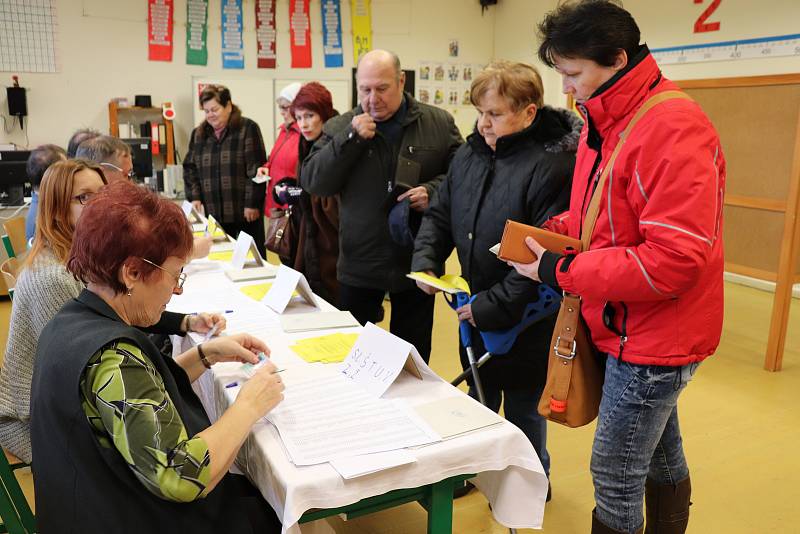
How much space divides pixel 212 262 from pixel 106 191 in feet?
5.55

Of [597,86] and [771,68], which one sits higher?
[771,68]

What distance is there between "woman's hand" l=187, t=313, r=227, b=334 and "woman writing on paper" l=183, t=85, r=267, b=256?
8.29 ft

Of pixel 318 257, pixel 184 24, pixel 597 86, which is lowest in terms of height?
pixel 318 257

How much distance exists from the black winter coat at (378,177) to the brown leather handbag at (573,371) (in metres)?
1.11

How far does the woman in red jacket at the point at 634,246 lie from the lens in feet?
4.24

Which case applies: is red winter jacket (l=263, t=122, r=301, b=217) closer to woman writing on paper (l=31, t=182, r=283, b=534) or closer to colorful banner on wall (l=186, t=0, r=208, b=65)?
woman writing on paper (l=31, t=182, r=283, b=534)

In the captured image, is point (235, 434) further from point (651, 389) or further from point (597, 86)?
point (597, 86)

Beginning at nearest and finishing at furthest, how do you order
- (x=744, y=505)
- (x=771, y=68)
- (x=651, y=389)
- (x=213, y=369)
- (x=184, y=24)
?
(x=651, y=389), (x=213, y=369), (x=744, y=505), (x=771, y=68), (x=184, y=24)

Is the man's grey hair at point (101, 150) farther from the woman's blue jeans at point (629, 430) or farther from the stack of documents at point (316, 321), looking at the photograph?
the woman's blue jeans at point (629, 430)

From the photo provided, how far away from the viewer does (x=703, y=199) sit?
1277 mm

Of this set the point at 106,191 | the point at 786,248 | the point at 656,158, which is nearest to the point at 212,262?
the point at 106,191

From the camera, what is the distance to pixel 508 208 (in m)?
1.97

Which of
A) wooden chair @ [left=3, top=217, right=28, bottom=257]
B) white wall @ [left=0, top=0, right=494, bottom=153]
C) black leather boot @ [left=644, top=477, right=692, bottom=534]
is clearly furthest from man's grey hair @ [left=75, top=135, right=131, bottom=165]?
white wall @ [left=0, top=0, right=494, bottom=153]

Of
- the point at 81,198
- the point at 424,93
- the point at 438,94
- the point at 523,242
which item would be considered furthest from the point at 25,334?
the point at 438,94
